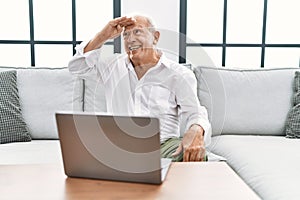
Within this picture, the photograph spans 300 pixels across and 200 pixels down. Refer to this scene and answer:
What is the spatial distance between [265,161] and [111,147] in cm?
99

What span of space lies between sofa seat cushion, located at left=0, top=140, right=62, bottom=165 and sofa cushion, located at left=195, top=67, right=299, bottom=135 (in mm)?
939

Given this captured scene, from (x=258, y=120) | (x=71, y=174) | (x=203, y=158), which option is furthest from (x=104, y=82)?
(x=258, y=120)

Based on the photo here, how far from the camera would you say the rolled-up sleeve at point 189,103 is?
1.70 metres

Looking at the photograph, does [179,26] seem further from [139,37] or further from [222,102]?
[139,37]

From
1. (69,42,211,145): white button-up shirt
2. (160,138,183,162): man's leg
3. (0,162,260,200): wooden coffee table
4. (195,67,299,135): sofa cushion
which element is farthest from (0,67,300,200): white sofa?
(0,162,260,200): wooden coffee table

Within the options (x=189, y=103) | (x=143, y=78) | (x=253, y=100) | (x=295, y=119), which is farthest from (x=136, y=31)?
(x=295, y=119)

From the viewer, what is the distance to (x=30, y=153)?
1.99 metres

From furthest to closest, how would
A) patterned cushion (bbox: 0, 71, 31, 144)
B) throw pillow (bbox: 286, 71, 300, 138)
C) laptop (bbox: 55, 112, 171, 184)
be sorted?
1. throw pillow (bbox: 286, 71, 300, 138)
2. patterned cushion (bbox: 0, 71, 31, 144)
3. laptop (bbox: 55, 112, 171, 184)

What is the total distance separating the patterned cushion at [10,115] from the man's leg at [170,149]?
95cm

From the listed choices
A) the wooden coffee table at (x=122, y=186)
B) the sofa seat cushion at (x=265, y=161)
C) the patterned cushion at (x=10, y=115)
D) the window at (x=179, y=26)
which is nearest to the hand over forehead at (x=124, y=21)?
the wooden coffee table at (x=122, y=186)

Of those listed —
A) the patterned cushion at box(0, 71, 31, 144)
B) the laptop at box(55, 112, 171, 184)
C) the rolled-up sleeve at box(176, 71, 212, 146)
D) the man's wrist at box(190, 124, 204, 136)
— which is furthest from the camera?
the patterned cushion at box(0, 71, 31, 144)

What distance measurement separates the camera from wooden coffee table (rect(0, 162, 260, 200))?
1.03 meters

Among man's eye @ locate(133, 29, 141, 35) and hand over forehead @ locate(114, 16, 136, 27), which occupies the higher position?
hand over forehead @ locate(114, 16, 136, 27)

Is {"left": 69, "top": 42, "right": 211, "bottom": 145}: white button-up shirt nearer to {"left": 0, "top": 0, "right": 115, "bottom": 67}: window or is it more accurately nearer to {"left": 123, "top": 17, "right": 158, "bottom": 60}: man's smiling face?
{"left": 123, "top": 17, "right": 158, "bottom": 60}: man's smiling face
